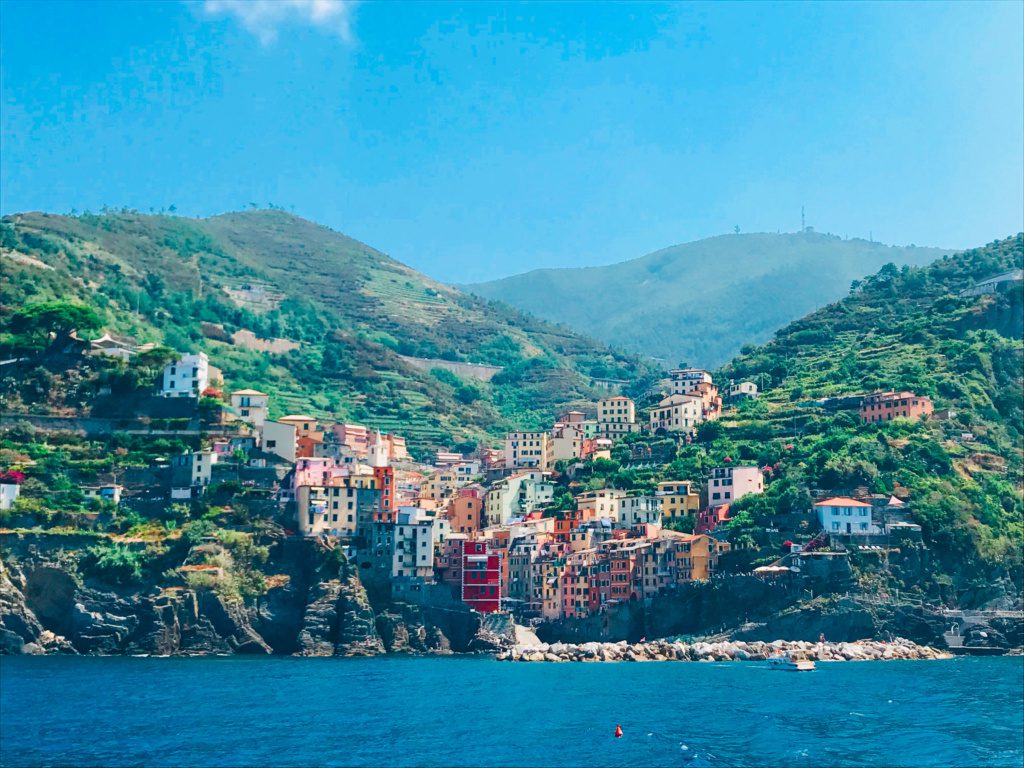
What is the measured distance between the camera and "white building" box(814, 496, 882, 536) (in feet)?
302

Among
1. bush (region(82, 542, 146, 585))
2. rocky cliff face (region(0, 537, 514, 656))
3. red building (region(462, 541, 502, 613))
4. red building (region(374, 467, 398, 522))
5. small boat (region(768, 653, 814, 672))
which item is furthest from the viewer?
red building (region(374, 467, 398, 522))

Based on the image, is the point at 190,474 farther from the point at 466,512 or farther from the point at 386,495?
the point at 466,512

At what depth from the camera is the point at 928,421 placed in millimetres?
110375

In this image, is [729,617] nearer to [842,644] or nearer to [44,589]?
[842,644]

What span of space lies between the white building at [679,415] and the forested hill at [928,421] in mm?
4311

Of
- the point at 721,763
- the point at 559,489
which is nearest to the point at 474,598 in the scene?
the point at 559,489

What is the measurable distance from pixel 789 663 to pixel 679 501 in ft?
89.2

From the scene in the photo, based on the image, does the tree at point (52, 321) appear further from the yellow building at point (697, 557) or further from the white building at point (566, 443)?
the yellow building at point (697, 557)

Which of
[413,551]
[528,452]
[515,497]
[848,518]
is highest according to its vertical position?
[528,452]

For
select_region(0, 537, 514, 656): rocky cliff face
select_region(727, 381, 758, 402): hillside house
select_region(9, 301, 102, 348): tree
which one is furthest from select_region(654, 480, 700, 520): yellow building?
select_region(9, 301, 102, 348): tree

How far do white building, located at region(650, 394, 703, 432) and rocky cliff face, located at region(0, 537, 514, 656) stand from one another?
116 ft

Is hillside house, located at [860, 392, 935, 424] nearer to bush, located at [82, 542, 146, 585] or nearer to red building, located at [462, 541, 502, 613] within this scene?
red building, located at [462, 541, 502, 613]

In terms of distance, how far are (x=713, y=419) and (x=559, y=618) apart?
33.6 metres

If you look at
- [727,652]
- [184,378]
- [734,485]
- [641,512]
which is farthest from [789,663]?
[184,378]
